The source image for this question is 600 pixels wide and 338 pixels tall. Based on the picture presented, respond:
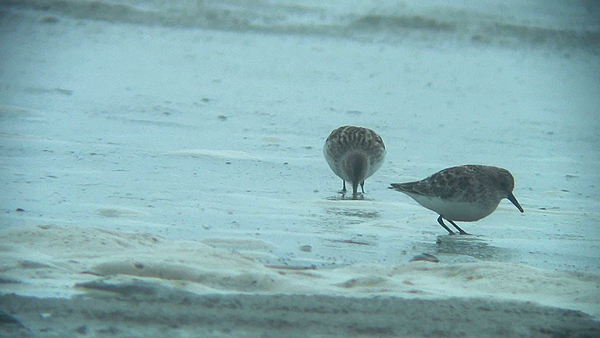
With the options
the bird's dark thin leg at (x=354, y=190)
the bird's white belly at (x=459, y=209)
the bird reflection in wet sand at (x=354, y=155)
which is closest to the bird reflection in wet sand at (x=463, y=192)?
the bird's white belly at (x=459, y=209)

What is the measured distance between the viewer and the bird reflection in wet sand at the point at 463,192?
19.5 feet

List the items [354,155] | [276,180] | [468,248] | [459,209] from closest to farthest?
[468,248]
[459,209]
[276,180]
[354,155]

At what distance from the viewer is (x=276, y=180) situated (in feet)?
23.4

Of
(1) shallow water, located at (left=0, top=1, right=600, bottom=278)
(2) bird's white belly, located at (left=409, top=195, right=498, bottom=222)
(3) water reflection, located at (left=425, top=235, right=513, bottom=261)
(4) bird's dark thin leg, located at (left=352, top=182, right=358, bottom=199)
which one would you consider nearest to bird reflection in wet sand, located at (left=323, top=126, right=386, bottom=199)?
(4) bird's dark thin leg, located at (left=352, top=182, right=358, bottom=199)

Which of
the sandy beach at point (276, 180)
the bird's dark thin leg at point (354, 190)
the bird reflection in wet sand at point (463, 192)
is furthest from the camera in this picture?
the bird's dark thin leg at point (354, 190)

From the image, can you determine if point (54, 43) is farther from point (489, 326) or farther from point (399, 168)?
point (489, 326)

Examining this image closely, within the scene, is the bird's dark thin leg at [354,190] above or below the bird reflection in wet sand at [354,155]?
below

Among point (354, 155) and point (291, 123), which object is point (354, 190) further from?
point (291, 123)

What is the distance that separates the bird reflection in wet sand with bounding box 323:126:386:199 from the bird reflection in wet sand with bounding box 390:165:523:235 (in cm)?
97

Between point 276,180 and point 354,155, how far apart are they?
703 millimetres

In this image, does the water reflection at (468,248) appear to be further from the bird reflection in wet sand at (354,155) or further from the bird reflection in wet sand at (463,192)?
the bird reflection in wet sand at (354,155)

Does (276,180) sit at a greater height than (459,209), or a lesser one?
lesser

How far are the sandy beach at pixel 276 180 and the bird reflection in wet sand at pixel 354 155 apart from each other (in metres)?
0.23

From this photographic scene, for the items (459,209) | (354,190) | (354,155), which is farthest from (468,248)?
(354,155)
